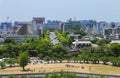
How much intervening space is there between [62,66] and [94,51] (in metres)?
11.9

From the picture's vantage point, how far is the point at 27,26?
10681cm

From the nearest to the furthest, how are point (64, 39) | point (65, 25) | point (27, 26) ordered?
point (64, 39)
point (27, 26)
point (65, 25)

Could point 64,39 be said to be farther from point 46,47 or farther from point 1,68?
point 1,68

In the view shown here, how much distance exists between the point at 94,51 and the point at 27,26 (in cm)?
5499

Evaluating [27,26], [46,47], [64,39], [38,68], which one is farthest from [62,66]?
[27,26]

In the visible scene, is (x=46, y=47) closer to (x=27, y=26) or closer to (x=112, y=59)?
(x=112, y=59)

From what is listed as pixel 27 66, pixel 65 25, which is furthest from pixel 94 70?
pixel 65 25

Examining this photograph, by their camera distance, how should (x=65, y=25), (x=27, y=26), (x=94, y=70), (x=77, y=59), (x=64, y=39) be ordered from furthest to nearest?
(x=65, y=25), (x=27, y=26), (x=64, y=39), (x=77, y=59), (x=94, y=70)

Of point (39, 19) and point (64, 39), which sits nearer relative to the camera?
point (64, 39)

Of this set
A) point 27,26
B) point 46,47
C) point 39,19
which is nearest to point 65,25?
point 39,19

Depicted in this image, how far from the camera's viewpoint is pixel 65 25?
13038cm

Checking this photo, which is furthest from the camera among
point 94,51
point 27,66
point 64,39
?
point 64,39

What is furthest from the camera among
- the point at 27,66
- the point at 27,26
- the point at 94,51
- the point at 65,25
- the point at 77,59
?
the point at 65,25

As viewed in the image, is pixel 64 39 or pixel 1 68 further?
pixel 64 39
